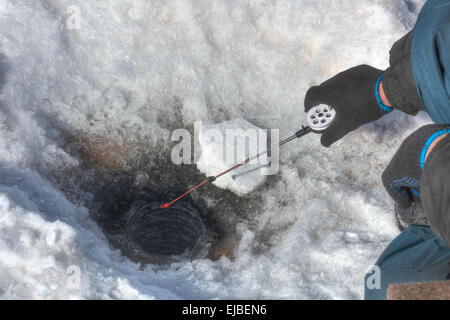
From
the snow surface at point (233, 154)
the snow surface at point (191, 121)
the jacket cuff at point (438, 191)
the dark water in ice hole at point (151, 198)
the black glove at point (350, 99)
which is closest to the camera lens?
the jacket cuff at point (438, 191)

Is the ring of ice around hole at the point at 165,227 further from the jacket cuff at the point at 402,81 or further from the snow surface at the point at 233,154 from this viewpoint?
the jacket cuff at the point at 402,81

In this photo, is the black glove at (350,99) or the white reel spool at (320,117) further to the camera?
the white reel spool at (320,117)

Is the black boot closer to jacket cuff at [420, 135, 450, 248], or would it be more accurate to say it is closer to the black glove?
the black glove

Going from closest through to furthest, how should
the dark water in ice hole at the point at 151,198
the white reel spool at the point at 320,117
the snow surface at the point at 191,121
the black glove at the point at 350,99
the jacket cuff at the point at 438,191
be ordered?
the jacket cuff at the point at 438,191, the snow surface at the point at 191,121, the black glove at the point at 350,99, the white reel spool at the point at 320,117, the dark water in ice hole at the point at 151,198

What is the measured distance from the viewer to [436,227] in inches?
39.6

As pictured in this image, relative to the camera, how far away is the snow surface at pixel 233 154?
6.38ft

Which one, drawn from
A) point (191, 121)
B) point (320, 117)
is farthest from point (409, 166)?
point (191, 121)

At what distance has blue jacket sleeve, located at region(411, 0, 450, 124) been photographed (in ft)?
3.41

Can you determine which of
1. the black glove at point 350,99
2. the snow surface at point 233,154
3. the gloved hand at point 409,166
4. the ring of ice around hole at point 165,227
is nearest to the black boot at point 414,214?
the gloved hand at point 409,166

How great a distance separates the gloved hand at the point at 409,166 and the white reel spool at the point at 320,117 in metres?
0.34

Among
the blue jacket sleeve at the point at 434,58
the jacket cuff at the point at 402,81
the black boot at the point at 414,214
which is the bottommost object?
the black boot at the point at 414,214

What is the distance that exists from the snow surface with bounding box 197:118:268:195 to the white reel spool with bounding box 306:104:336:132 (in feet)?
1.38

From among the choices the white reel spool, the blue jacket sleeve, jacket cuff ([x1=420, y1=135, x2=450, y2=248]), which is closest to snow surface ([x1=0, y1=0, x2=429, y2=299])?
the white reel spool
